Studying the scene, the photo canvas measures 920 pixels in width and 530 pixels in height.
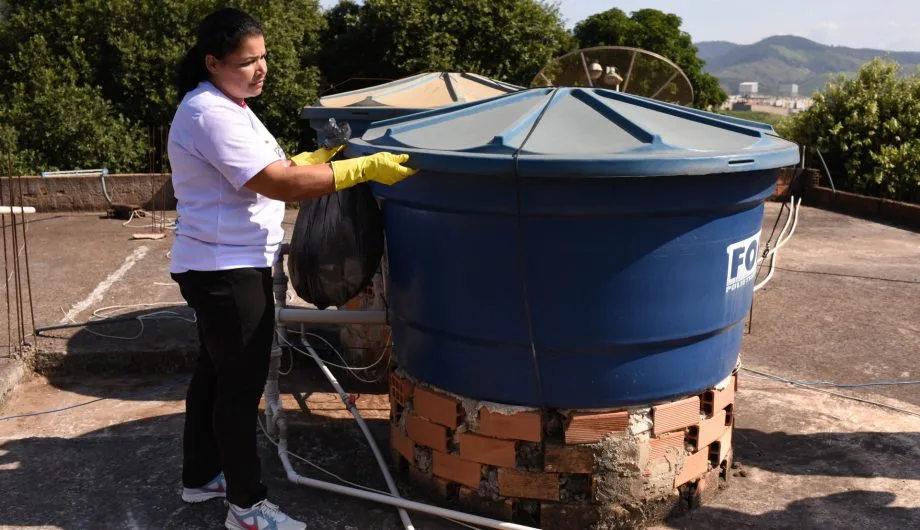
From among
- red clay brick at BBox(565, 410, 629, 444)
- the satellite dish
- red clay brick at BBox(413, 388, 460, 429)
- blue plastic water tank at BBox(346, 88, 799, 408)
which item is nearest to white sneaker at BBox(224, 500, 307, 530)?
red clay brick at BBox(413, 388, 460, 429)

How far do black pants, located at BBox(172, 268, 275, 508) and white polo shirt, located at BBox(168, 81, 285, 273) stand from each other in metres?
0.06

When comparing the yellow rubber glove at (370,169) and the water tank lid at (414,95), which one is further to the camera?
the water tank lid at (414,95)

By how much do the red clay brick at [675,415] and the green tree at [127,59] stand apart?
957 cm

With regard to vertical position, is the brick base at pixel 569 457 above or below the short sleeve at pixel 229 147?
below

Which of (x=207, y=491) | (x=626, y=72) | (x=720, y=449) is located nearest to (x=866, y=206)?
(x=626, y=72)

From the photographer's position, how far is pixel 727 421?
3367 millimetres

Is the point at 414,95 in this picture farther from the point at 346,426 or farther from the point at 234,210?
the point at 234,210

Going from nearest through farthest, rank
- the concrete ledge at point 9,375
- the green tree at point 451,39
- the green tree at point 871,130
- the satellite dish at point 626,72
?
the concrete ledge at point 9,375, the satellite dish at point 626,72, the green tree at point 871,130, the green tree at point 451,39

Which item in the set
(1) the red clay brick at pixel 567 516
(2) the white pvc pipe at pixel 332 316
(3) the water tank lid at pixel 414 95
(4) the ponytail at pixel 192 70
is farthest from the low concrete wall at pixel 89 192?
(1) the red clay brick at pixel 567 516

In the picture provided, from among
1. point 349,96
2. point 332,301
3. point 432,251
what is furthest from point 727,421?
point 349,96

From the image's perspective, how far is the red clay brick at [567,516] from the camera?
308 cm

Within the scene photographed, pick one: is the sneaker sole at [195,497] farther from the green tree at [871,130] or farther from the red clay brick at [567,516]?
the green tree at [871,130]

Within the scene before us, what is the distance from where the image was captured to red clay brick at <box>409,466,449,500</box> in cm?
326

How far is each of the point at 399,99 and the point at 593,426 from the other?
275cm
